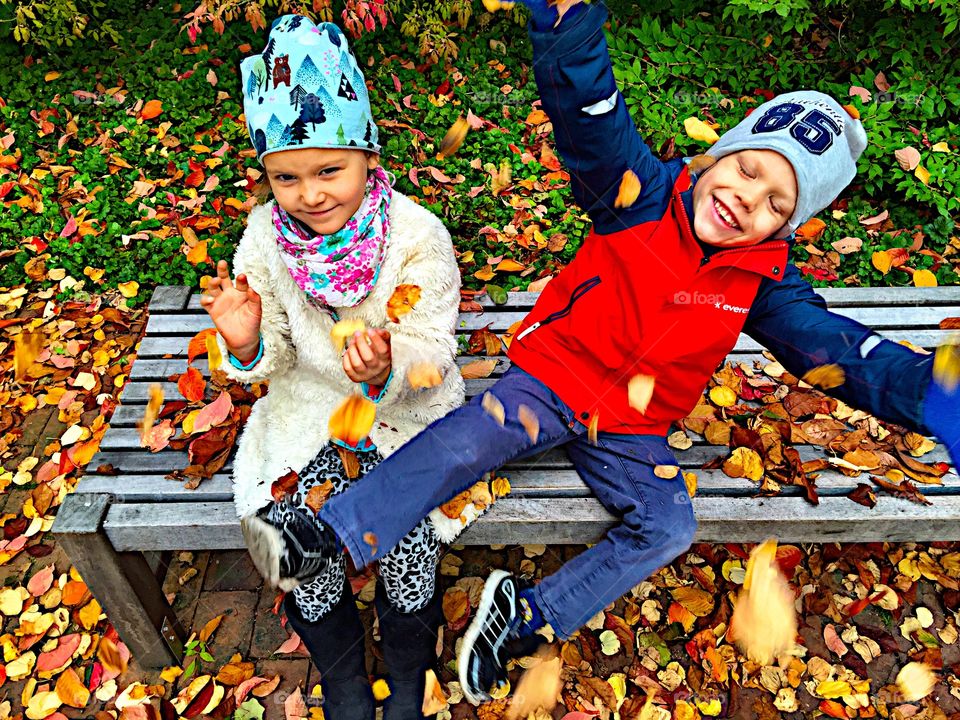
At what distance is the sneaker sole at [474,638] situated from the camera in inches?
82.0

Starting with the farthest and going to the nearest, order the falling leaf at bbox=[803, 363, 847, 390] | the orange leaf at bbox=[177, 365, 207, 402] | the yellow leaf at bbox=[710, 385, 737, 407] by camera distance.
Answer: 1. the yellow leaf at bbox=[710, 385, 737, 407]
2. the orange leaf at bbox=[177, 365, 207, 402]
3. the falling leaf at bbox=[803, 363, 847, 390]

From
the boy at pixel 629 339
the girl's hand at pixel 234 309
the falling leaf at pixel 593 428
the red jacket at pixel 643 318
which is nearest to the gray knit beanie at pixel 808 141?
the boy at pixel 629 339

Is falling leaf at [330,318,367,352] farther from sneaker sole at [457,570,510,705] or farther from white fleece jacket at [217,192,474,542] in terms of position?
sneaker sole at [457,570,510,705]

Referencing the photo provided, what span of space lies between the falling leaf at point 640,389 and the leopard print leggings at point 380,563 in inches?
28.2

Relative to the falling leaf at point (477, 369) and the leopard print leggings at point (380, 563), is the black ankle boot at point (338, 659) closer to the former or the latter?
the leopard print leggings at point (380, 563)

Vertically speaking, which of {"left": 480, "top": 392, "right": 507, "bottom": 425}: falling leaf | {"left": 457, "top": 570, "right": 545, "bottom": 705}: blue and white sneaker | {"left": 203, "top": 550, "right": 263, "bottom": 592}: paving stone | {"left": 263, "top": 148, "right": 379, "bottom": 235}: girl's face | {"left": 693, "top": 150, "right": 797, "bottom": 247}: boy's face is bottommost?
{"left": 203, "top": 550, "right": 263, "bottom": 592}: paving stone

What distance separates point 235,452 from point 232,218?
1767 mm

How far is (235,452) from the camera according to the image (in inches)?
85.5

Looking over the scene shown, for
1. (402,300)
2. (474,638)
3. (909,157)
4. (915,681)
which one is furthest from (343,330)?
(909,157)

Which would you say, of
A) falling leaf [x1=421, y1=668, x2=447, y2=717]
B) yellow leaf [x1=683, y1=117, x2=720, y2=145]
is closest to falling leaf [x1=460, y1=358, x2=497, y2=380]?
falling leaf [x1=421, y1=668, x2=447, y2=717]

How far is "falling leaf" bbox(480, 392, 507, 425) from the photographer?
1.97 meters

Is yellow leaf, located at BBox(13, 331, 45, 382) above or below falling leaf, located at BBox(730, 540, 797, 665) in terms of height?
above

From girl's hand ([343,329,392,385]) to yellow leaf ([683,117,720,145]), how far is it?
2513 mm

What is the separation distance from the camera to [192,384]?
2412mm
